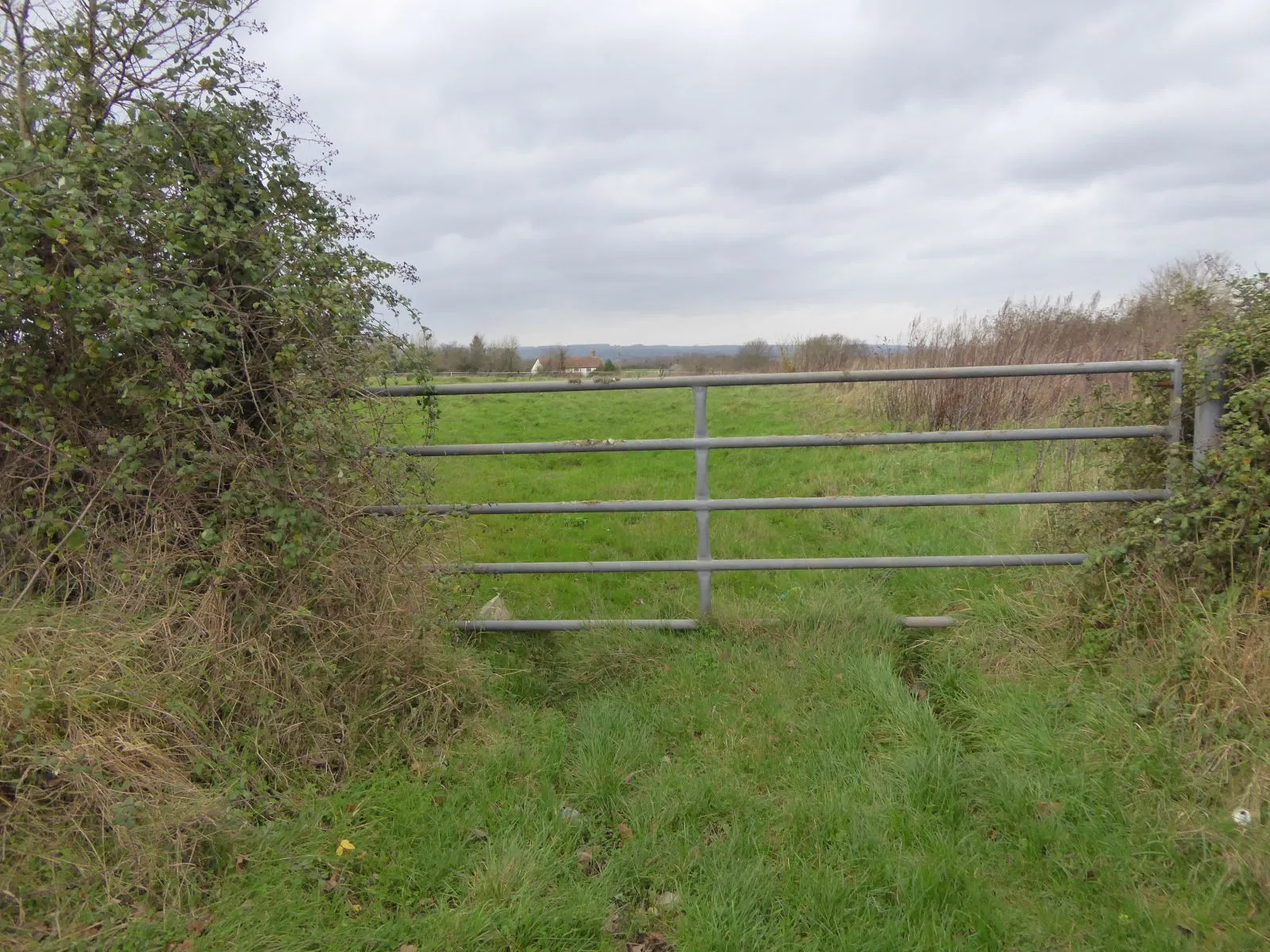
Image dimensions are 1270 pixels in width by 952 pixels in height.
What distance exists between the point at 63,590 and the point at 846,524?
5.14m

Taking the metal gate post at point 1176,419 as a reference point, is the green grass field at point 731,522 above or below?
below

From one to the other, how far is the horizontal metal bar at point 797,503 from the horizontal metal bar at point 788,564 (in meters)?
0.28

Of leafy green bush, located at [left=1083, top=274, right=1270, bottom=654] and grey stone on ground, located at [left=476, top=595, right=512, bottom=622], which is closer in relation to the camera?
leafy green bush, located at [left=1083, top=274, right=1270, bottom=654]

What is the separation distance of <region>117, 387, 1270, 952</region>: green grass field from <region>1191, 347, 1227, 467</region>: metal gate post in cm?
113

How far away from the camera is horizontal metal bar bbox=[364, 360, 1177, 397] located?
3.70 metres

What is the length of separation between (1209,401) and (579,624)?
323 cm

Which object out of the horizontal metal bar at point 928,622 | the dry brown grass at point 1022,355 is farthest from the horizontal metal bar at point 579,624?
the dry brown grass at point 1022,355

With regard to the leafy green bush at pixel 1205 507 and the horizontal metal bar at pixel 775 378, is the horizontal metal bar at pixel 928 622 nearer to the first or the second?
the leafy green bush at pixel 1205 507

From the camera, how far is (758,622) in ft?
13.4

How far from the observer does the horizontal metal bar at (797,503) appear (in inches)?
148

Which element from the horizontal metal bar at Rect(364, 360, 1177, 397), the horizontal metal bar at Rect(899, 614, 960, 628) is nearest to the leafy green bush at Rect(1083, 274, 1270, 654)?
the horizontal metal bar at Rect(364, 360, 1177, 397)

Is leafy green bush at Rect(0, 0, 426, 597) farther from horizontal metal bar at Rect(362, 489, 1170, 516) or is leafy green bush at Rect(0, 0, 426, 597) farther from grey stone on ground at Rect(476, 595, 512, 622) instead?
grey stone on ground at Rect(476, 595, 512, 622)

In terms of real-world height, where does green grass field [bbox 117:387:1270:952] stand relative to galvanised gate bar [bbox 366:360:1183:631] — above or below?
below

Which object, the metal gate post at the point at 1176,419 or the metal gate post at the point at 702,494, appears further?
the metal gate post at the point at 702,494
